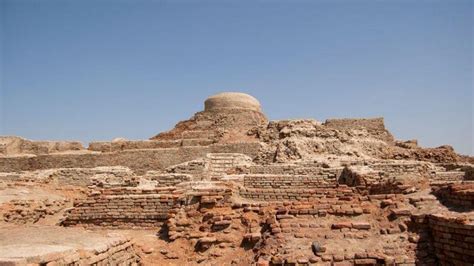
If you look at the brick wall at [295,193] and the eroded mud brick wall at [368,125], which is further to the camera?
the eroded mud brick wall at [368,125]

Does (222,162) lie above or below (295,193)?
above

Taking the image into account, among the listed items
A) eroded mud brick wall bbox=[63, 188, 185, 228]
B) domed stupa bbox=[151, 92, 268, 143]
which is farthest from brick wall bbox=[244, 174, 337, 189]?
domed stupa bbox=[151, 92, 268, 143]

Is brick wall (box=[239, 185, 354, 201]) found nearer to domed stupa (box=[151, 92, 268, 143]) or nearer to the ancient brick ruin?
the ancient brick ruin

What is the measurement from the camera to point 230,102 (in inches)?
1038

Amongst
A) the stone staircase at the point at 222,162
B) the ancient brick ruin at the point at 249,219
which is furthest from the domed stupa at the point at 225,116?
the ancient brick ruin at the point at 249,219

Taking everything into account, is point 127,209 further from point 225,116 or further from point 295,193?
point 225,116

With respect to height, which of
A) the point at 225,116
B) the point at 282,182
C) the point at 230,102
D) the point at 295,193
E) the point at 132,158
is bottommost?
the point at 295,193

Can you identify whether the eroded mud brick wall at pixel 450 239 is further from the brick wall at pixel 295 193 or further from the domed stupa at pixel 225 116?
the domed stupa at pixel 225 116

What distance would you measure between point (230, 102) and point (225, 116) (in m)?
1.22

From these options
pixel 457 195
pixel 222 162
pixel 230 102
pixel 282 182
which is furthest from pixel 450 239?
pixel 230 102

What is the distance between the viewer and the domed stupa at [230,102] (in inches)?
1035

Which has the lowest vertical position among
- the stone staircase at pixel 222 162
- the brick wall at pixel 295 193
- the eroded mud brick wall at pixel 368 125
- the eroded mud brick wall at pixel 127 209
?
the eroded mud brick wall at pixel 127 209

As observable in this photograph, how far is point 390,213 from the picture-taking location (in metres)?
6.38

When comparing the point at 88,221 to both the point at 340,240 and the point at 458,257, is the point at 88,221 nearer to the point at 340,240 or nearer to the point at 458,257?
the point at 340,240
